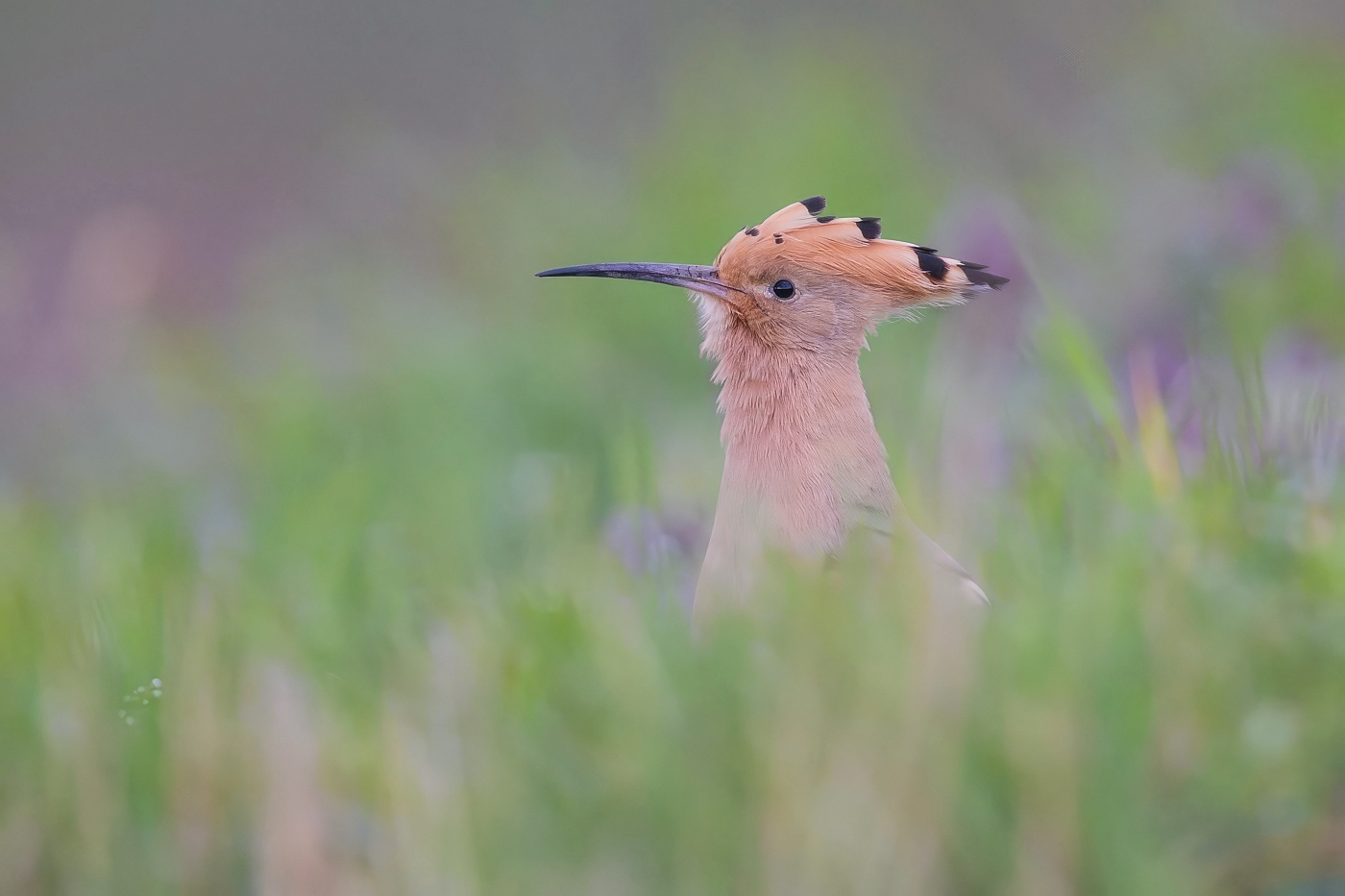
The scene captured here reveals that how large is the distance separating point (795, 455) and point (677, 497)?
740 millimetres

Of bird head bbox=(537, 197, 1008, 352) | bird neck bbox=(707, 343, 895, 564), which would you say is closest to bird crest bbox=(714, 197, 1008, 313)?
bird head bbox=(537, 197, 1008, 352)

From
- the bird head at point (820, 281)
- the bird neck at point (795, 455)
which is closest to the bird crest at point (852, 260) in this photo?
the bird head at point (820, 281)

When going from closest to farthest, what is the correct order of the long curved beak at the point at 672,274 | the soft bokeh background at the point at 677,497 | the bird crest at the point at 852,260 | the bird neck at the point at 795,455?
the soft bokeh background at the point at 677,497, the bird neck at the point at 795,455, the bird crest at the point at 852,260, the long curved beak at the point at 672,274

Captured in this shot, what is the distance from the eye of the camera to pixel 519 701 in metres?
1.80

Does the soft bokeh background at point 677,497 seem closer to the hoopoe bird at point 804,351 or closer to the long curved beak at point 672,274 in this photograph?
the hoopoe bird at point 804,351

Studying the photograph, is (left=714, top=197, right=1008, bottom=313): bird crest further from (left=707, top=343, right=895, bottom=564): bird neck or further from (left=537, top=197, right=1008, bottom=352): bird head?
(left=707, top=343, right=895, bottom=564): bird neck

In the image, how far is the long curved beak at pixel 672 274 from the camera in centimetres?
279

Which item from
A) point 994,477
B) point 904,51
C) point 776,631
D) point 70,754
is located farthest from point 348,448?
point 904,51

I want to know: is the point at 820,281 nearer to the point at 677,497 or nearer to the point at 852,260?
the point at 852,260

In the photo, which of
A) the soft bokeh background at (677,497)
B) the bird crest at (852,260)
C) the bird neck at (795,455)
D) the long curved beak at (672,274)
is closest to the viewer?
the soft bokeh background at (677,497)

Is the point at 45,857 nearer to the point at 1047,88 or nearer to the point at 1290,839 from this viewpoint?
the point at 1290,839

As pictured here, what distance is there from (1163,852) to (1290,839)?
0.44 ft

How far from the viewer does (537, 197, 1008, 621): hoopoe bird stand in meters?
2.41

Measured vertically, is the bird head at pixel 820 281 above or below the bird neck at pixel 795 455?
above
